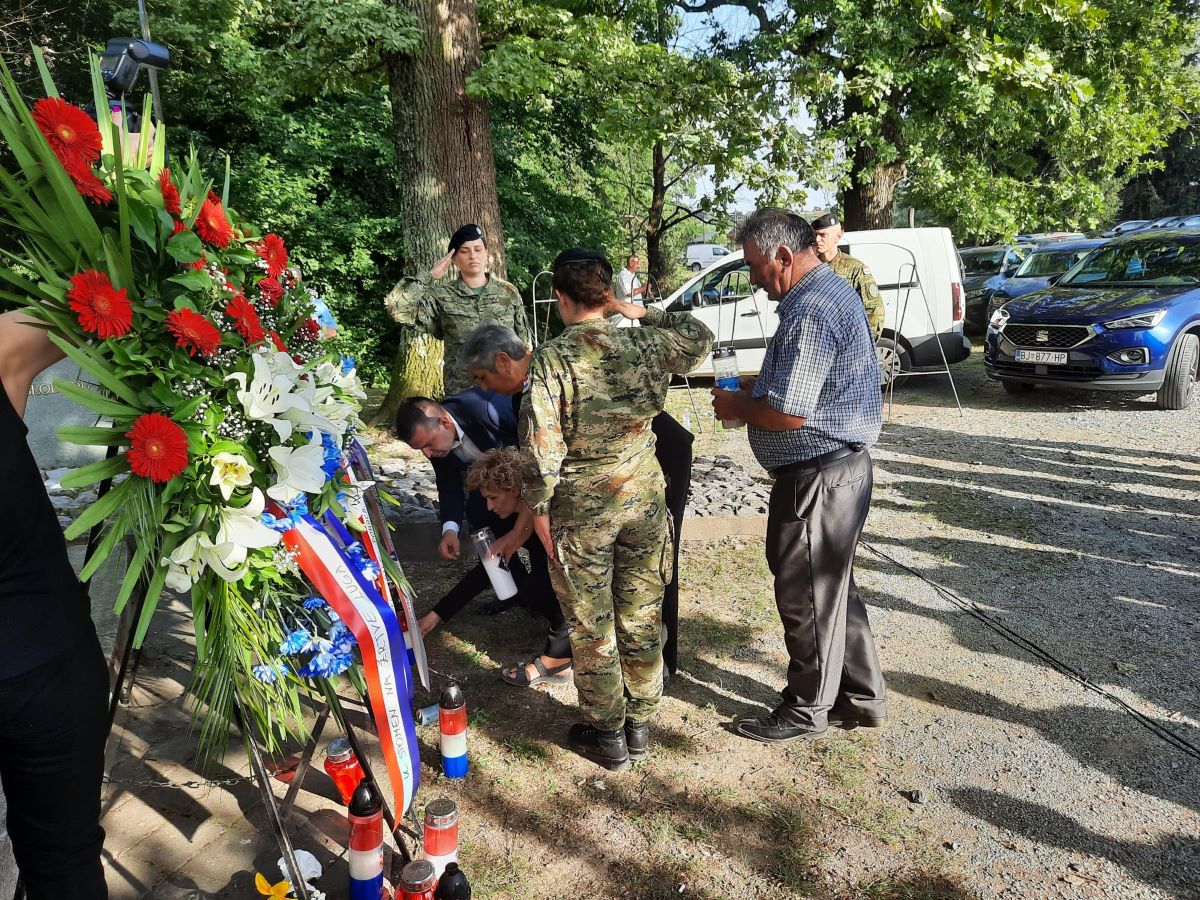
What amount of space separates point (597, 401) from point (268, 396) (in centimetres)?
111

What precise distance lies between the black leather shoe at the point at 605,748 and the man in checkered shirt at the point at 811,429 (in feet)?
2.39

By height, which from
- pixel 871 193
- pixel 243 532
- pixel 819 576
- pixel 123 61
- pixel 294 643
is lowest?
pixel 819 576

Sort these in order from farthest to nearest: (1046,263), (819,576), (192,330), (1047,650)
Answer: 1. (1046,263)
2. (1047,650)
3. (819,576)
4. (192,330)

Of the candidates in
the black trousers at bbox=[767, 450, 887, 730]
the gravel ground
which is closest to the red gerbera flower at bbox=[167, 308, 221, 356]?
the black trousers at bbox=[767, 450, 887, 730]

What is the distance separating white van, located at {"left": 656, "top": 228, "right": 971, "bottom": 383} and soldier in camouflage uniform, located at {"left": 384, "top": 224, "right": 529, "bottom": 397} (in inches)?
207

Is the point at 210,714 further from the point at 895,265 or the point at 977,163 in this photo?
the point at 977,163

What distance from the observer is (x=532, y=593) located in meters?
3.91

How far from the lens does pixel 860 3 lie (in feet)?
37.4

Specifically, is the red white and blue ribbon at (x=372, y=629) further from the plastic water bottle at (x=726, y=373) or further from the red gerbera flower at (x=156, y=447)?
the plastic water bottle at (x=726, y=373)

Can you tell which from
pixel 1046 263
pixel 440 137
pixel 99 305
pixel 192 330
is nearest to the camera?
pixel 99 305

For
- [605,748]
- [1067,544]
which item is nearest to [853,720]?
[605,748]

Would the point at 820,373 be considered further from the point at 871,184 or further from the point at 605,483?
the point at 871,184

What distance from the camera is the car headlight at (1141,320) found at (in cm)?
827

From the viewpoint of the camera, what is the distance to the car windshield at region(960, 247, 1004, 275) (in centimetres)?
1771
